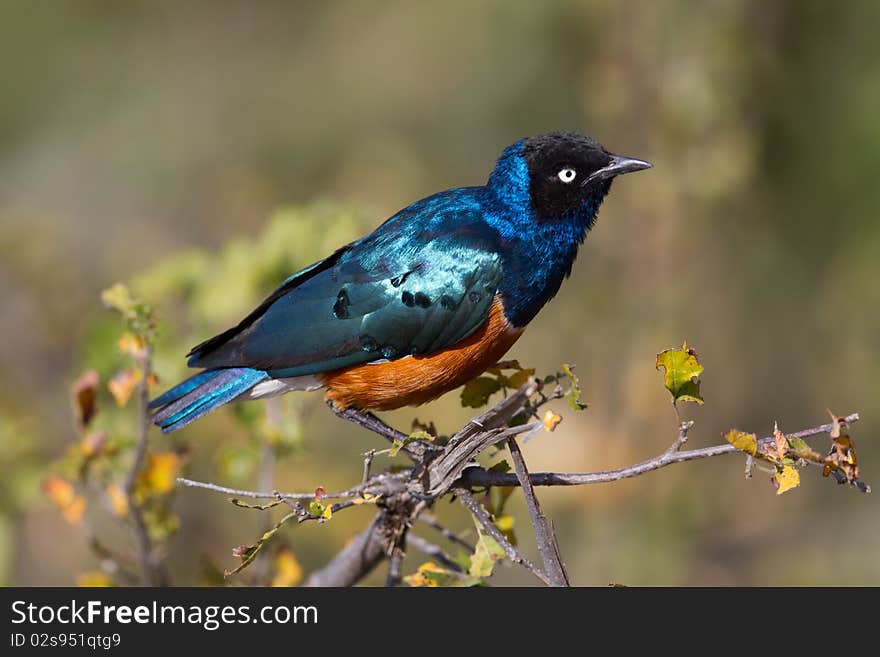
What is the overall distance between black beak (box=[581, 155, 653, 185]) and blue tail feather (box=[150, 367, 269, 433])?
4.30ft

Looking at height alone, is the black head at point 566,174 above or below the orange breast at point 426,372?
above

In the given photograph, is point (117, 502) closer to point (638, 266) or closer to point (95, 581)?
point (95, 581)

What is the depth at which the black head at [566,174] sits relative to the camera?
12.5 ft

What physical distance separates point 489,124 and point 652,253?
1.73 metres

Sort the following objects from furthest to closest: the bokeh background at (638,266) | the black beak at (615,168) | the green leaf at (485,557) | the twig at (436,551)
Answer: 1. the bokeh background at (638,266)
2. the black beak at (615,168)
3. the twig at (436,551)
4. the green leaf at (485,557)

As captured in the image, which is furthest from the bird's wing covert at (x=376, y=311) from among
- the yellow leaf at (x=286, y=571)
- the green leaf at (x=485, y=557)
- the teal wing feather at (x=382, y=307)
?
the green leaf at (x=485, y=557)

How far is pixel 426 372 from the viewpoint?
363cm

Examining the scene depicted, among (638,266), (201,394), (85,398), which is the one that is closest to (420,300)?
(201,394)

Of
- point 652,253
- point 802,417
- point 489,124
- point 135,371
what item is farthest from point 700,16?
point 135,371

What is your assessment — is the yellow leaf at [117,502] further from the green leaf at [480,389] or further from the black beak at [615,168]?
the black beak at [615,168]

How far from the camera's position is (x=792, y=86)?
592 centimetres

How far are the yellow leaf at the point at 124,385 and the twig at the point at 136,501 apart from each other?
1.0 inches

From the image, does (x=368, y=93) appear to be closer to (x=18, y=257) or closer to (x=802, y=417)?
(x=18, y=257)

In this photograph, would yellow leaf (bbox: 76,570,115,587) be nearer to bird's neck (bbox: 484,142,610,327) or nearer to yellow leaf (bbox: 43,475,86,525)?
yellow leaf (bbox: 43,475,86,525)
